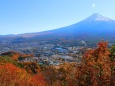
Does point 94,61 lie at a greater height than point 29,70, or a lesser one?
greater

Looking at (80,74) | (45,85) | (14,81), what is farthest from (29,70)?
(80,74)

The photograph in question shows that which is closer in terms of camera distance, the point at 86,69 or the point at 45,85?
the point at 86,69

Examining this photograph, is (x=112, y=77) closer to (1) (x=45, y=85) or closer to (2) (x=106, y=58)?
(2) (x=106, y=58)

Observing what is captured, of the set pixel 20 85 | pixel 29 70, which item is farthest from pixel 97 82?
pixel 29 70

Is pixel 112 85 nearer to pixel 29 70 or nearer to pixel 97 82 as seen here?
pixel 97 82

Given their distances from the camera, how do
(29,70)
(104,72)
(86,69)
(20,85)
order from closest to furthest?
1. (104,72)
2. (86,69)
3. (20,85)
4. (29,70)

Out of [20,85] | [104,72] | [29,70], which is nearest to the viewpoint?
[104,72]

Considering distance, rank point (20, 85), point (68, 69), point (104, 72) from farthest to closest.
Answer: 1. point (68, 69)
2. point (20, 85)
3. point (104, 72)

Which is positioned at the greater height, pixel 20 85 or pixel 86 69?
pixel 86 69

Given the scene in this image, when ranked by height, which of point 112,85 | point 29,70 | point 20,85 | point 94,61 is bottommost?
point 29,70
